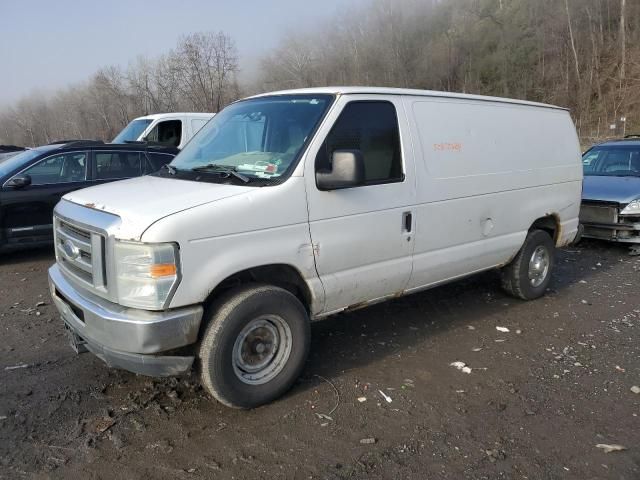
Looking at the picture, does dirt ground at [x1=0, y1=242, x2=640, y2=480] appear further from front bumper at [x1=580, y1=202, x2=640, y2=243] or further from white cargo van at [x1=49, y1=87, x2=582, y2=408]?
front bumper at [x1=580, y1=202, x2=640, y2=243]

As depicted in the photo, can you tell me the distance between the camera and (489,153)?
4855 mm

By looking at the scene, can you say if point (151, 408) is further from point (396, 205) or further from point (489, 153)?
point (489, 153)

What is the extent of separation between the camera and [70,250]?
3535 mm

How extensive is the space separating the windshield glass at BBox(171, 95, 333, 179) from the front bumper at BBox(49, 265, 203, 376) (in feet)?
3.72

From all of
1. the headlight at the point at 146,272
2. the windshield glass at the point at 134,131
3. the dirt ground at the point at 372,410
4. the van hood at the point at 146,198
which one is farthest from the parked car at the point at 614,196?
the windshield glass at the point at 134,131

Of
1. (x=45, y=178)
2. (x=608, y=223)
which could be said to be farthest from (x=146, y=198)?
(x=608, y=223)

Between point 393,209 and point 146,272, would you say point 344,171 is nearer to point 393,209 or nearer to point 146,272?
point 393,209

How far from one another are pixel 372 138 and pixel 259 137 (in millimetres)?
886

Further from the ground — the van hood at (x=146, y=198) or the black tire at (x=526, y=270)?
the van hood at (x=146, y=198)

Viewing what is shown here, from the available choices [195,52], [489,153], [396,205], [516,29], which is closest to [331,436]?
[396,205]

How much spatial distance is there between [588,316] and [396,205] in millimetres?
2816

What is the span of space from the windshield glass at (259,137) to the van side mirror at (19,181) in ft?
14.1

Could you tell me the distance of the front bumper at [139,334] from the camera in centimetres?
296

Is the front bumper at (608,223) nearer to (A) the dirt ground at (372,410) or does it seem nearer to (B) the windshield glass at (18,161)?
(A) the dirt ground at (372,410)
